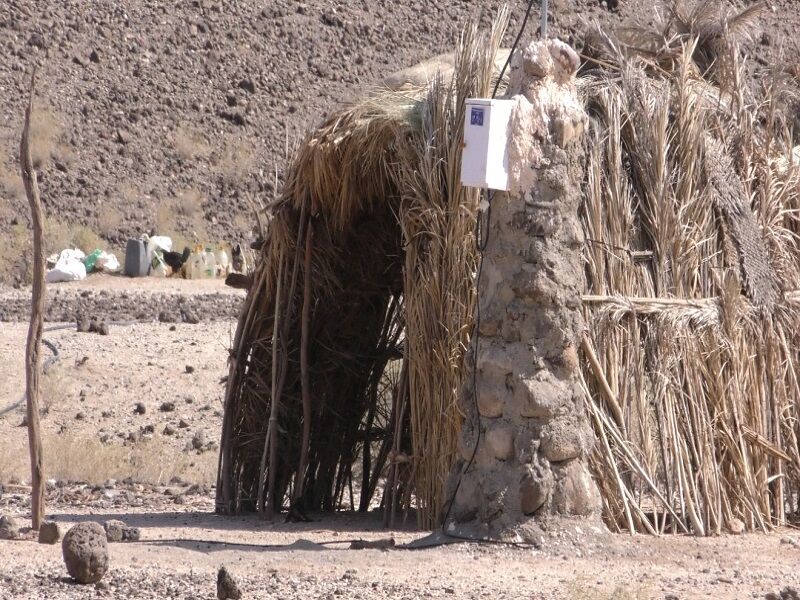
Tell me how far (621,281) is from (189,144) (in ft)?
63.2

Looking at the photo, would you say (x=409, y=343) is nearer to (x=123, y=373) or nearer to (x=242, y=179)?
(x=123, y=373)

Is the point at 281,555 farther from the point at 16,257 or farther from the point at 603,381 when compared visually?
the point at 16,257

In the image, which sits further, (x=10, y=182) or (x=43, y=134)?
(x=43, y=134)

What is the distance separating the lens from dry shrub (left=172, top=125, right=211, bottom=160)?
25.1m

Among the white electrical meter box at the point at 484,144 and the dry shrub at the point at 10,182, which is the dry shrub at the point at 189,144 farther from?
the white electrical meter box at the point at 484,144

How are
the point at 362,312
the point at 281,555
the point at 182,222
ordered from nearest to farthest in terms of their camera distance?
the point at 281,555 → the point at 362,312 → the point at 182,222

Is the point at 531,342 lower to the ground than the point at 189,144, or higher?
lower

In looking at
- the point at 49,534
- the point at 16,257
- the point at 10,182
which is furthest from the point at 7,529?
the point at 10,182

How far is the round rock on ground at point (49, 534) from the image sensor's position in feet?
21.0

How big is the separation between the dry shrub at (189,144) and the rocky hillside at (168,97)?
27mm

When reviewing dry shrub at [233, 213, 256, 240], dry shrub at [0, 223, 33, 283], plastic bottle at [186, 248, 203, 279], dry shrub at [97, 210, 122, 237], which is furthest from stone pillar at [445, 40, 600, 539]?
dry shrub at [233, 213, 256, 240]

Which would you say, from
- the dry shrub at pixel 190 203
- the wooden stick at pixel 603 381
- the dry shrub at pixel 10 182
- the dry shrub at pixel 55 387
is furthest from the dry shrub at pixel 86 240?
the wooden stick at pixel 603 381

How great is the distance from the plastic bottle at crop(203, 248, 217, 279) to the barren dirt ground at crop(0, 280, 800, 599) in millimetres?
9249

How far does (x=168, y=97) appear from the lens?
84.2 feet
